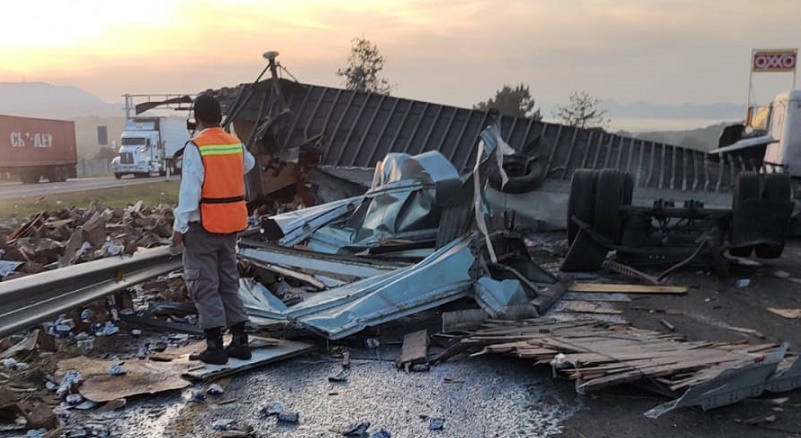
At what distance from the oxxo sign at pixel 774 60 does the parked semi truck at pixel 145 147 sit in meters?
26.4

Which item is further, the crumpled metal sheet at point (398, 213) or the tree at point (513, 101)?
the tree at point (513, 101)

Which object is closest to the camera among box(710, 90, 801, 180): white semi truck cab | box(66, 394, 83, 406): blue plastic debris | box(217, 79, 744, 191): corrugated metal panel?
box(66, 394, 83, 406): blue plastic debris

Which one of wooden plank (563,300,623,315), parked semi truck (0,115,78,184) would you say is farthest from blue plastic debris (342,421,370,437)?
parked semi truck (0,115,78,184)

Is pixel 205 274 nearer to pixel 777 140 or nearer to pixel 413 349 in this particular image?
pixel 413 349

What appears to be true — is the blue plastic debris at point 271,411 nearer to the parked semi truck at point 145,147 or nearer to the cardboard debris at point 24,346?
the cardboard debris at point 24,346

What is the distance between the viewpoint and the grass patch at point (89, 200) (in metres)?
15.4

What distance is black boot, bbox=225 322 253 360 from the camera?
4.41m

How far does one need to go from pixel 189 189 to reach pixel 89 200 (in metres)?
15.9

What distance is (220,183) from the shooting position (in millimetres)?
4355

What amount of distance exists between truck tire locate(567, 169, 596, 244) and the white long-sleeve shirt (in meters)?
4.76

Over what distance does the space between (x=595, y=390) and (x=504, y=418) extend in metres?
0.63

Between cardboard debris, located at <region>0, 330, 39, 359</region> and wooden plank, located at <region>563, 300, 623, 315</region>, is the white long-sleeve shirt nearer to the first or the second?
cardboard debris, located at <region>0, 330, 39, 359</region>

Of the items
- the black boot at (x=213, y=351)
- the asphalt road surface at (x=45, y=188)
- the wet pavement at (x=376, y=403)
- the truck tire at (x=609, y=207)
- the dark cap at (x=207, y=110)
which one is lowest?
the asphalt road surface at (x=45, y=188)

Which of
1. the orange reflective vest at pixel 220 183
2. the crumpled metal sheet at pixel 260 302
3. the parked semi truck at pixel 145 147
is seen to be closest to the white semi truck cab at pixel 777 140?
the crumpled metal sheet at pixel 260 302
